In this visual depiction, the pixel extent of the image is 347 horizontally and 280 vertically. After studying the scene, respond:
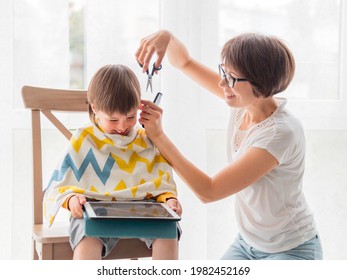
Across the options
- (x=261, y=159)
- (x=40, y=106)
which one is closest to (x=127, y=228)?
(x=261, y=159)

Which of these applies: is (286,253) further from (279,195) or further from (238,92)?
(238,92)

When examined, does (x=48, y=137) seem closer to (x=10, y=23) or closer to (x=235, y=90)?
(x=10, y=23)

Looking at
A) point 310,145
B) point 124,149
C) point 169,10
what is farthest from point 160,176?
point 310,145

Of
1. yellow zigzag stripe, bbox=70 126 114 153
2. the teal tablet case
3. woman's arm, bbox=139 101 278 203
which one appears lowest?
the teal tablet case

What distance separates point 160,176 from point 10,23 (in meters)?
1.02

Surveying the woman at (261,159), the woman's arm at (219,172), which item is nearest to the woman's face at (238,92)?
the woman at (261,159)

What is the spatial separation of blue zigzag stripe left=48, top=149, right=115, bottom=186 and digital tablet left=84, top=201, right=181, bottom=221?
123mm

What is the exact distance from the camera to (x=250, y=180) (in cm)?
157

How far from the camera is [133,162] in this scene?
170cm

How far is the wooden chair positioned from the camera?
5.24 ft

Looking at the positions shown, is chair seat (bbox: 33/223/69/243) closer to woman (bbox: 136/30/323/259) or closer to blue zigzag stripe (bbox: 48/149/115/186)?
blue zigzag stripe (bbox: 48/149/115/186)

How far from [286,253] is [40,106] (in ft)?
2.96

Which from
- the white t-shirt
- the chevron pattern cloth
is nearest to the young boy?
the chevron pattern cloth

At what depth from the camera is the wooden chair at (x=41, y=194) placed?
160cm
